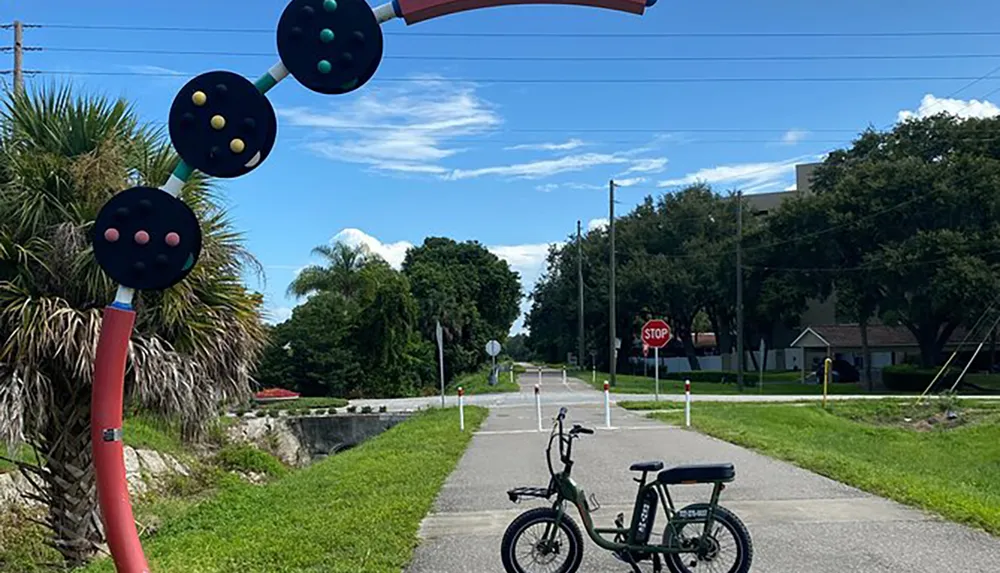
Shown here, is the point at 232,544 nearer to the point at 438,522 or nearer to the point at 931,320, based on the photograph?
the point at 438,522

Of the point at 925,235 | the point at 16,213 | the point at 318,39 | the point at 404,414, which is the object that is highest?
the point at 925,235

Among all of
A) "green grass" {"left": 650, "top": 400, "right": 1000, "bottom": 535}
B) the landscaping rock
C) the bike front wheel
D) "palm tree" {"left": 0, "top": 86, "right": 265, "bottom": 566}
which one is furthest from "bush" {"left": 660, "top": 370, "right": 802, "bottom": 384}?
the bike front wheel

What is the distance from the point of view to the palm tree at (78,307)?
7551 mm

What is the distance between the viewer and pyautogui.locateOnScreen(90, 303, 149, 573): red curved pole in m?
4.89

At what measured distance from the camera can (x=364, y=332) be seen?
1855 inches

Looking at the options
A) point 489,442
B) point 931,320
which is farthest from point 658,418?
point 931,320

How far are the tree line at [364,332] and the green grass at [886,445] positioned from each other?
20.8 meters

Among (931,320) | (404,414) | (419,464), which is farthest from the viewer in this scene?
(931,320)

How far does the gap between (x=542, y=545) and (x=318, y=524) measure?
2993mm

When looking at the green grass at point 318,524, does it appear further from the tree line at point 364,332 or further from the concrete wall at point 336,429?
the tree line at point 364,332

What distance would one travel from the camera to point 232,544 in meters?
7.74

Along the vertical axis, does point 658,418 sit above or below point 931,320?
below

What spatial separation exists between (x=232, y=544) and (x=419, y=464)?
227 inches

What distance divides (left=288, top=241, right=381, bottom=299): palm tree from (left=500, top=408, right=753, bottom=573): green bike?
154ft
